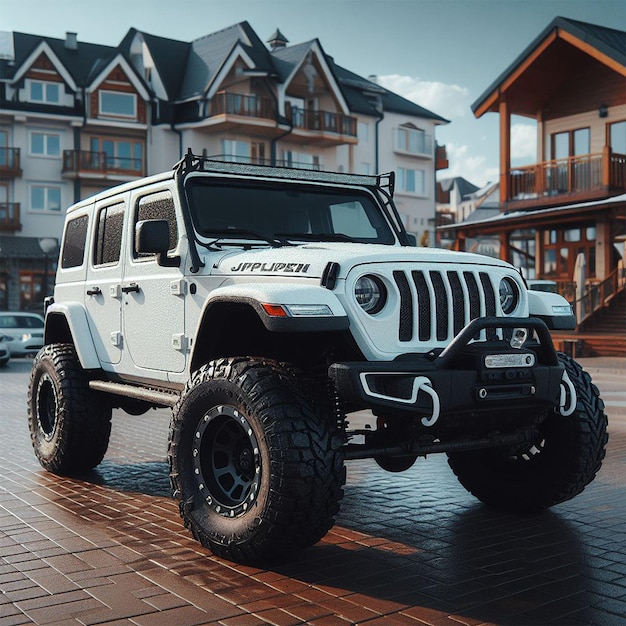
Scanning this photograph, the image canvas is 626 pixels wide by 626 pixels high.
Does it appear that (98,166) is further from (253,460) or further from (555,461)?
(253,460)

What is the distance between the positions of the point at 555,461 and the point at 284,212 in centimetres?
255

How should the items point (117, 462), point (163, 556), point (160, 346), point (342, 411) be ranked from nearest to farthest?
point (163, 556), point (342, 411), point (160, 346), point (117, 462)

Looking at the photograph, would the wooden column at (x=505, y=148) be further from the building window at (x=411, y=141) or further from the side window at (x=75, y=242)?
the building window at (x=411, y=141)

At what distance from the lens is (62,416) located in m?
7.31

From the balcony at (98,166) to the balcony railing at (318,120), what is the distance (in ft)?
28.4

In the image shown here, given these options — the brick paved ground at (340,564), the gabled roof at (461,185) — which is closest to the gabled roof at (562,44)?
the brick paved ground at (340,564)

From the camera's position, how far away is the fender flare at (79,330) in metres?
7.18

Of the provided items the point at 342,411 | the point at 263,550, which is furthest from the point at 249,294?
the point at 263,550

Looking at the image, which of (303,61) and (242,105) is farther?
(303,61)

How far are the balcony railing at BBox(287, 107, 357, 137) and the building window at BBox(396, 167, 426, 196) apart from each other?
27.5 ft

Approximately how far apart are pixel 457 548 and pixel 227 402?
161cm

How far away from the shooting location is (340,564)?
16.3 feet

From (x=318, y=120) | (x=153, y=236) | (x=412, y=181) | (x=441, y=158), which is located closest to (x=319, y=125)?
(x=318, y=120)

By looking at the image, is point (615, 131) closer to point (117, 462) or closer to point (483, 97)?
point (483, 97)
